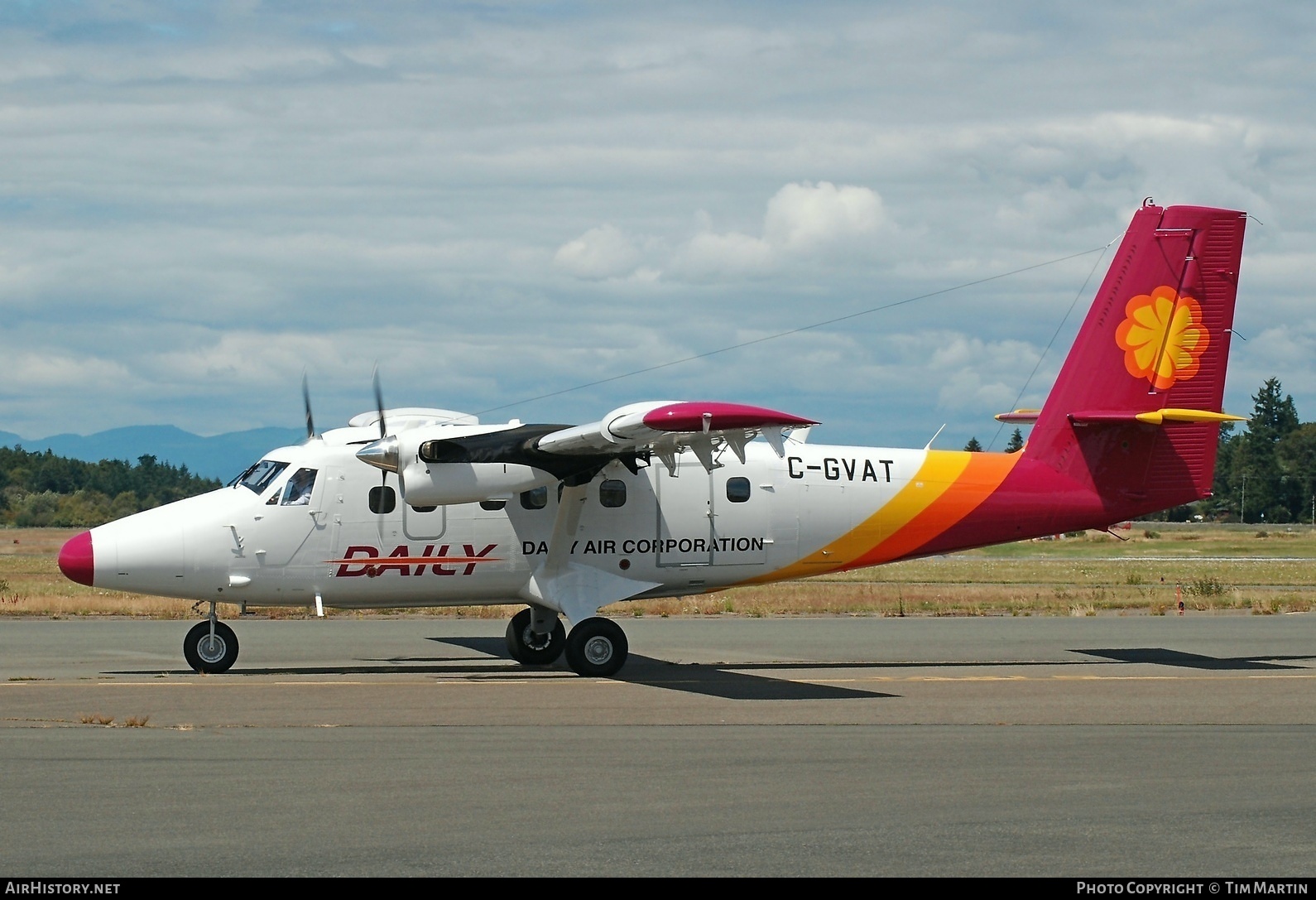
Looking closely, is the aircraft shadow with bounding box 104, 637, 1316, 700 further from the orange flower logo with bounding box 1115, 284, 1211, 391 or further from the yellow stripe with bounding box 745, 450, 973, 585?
the orange flower logo with bounding box 1115, 284, 1211, 391

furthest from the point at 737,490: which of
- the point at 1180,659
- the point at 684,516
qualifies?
the point at 1180,659

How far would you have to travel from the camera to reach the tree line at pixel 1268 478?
136 metres

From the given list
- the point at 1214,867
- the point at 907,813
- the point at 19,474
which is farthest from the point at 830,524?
the point at 19,474

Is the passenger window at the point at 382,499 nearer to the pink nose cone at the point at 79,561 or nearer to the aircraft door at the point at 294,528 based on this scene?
the aircraft door at the point at 294,528

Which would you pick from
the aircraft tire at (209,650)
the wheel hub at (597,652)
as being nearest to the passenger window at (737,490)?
the wheel hub at (597,652)

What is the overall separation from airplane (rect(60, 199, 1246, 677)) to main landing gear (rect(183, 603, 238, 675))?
2cm

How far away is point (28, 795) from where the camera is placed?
970 centimetres

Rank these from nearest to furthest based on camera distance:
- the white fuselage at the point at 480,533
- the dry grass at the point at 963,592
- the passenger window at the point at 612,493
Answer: the white fuselage at the point at 480,533 < the passenger window at the point at 612,493 < the dry grass at the point at 963,592

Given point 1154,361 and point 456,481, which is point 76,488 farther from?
point 1154,361

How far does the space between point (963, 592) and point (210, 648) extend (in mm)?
23868

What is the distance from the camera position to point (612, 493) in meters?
19.1

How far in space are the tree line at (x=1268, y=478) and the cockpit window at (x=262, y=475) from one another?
379ft

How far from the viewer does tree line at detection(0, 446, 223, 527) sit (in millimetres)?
105000
